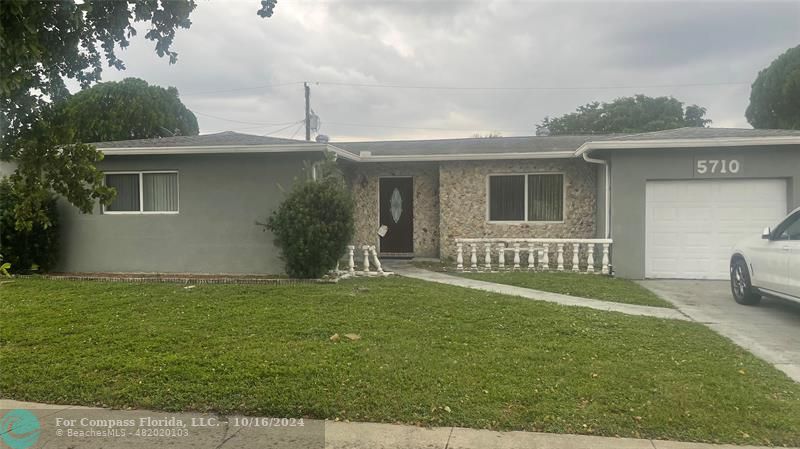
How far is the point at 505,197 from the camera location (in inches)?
528

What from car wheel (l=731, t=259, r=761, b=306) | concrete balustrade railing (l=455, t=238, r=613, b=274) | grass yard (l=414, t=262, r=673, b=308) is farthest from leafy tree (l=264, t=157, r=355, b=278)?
car wheel (l=731, t=259, r=761, b=306)

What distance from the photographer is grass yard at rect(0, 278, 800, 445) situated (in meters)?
4.17

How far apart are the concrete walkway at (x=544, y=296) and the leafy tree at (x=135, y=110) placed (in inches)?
828

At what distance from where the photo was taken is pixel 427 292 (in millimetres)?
8727

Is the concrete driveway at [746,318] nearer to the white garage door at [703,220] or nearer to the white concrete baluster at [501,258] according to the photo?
the white garage door at [703,220]

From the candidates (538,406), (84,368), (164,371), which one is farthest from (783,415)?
(84,368)

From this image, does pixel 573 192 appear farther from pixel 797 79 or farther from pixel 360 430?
pixel 797 79

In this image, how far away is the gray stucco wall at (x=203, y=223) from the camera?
11273 millimetres

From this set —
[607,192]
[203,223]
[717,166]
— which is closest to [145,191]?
[203,223]

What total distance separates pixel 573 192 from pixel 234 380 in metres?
10.2

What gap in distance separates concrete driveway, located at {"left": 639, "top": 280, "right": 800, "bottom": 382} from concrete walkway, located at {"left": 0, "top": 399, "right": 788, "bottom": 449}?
2665 mm

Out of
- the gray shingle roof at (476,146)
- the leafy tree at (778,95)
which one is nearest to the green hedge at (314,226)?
the gray shingle roof at (476,146)

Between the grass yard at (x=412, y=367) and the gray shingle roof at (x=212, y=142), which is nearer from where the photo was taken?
the grass yard at (x=412, y=367)

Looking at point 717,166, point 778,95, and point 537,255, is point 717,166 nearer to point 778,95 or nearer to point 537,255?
point 537,255
